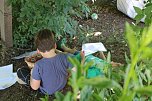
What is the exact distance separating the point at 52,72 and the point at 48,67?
7cm

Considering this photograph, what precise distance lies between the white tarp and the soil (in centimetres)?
4

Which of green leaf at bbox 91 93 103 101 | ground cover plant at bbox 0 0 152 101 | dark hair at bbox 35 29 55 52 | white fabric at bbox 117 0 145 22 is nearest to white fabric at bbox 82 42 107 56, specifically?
ground cover plant at bbox 0 0 152 101

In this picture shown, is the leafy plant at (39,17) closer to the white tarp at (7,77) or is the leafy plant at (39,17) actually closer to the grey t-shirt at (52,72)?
the white tarp at (7,77)

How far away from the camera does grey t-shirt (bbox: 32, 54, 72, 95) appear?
2553 mm

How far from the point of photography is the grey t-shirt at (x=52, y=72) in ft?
8.38

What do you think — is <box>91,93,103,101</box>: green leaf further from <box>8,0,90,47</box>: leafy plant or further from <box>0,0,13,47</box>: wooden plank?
<box>0,0,13,47</box>: wooden plank

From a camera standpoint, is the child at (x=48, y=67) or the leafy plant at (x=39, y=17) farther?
the leafy plant at (x=39, y=17)

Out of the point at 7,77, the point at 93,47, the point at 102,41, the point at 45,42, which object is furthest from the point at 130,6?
the point at 45,42

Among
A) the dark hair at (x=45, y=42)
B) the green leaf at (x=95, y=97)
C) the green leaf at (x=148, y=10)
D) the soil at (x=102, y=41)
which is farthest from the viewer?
the soil at (x=102, y=41)

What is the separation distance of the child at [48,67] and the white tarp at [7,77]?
43cm

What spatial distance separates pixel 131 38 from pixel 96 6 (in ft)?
14.9

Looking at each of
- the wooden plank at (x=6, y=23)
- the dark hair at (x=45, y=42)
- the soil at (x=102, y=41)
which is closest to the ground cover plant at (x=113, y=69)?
the soil at (x=102, y=41)

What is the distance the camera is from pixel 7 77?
308 centimetres

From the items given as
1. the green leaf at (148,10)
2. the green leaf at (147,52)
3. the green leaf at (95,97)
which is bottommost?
the green leaf at (95,97)
